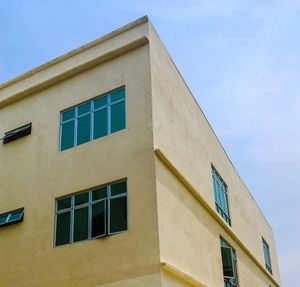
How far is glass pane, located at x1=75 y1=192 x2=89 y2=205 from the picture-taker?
38.2 feet

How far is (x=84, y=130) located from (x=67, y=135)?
583mm

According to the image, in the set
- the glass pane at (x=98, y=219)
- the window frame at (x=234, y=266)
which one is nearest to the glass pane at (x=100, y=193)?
the glass pane at (x=98, y=219)

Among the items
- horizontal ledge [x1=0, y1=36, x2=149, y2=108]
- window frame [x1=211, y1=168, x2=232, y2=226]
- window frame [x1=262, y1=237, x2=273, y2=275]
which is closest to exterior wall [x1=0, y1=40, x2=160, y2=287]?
horizontal ledge [x1=0, y1=36, x2=149, y2=108]

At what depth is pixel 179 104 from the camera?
14.1m

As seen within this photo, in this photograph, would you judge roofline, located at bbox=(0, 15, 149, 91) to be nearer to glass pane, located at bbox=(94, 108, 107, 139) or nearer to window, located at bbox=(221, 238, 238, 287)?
glass pane, located at bbox=(94, 108, 107, 139)

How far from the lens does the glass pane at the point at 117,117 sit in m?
12.0

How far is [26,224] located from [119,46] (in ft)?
17.9

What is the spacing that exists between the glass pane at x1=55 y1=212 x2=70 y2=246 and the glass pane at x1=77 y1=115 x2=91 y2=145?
2.03m

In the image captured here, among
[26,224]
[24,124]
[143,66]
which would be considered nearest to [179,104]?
[143,66]

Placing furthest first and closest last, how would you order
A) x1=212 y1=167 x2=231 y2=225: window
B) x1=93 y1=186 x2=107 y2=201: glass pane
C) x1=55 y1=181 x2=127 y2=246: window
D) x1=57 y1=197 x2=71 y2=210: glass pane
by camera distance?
1. x1=212 y1=167 x2=231 y2=225: window
2. x1=57 y1=197 x2=71 y2=210: glass pane
3. x1=93 y1=186 x2=107 y2=201: glass pane
4. x1=55 y1=181 x2=127 y2=246: window

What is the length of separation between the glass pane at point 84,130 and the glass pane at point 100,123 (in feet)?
0.73

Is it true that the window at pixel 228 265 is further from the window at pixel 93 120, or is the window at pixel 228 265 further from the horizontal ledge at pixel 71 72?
the horizontal ledge at pixel 71 72

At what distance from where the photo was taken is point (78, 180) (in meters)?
11.9

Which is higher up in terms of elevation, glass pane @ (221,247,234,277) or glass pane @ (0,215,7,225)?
glass pane @ (0,215,7,225)
